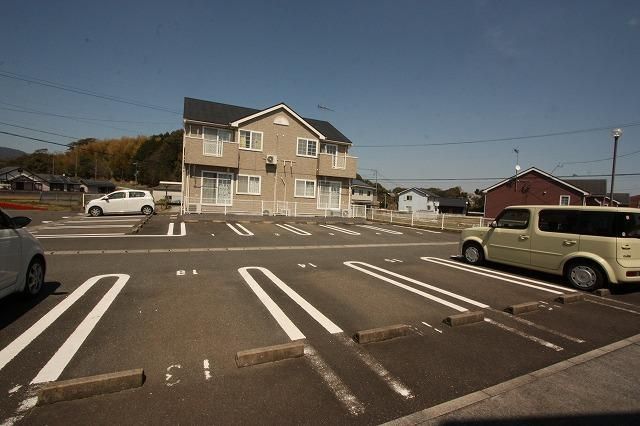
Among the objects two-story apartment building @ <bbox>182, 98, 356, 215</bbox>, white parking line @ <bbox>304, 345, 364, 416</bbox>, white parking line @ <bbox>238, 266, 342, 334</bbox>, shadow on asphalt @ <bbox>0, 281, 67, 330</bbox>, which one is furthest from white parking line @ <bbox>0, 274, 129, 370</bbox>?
two-story apartment building @ <bbox>182, 98, 356, 215</bbox>

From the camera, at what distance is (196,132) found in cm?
2250

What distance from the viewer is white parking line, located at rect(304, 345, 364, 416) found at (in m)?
2.75

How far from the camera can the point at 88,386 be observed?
2.75m

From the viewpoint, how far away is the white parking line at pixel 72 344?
10.2ft

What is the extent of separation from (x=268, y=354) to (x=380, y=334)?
1386 mm

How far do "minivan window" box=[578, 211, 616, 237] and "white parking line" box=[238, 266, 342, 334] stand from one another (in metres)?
5.89

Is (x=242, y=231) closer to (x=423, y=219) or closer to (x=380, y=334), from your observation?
(x=380, y=334)

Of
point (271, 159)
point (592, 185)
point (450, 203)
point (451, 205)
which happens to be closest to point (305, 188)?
point (271, 159)

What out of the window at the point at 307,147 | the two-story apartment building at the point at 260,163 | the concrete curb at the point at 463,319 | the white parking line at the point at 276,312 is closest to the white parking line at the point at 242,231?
the two-story apartment building at the point at 260,163

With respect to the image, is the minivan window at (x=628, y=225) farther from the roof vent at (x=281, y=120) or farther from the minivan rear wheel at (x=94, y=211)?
the minivan rear wheel at (x=94, y=211)

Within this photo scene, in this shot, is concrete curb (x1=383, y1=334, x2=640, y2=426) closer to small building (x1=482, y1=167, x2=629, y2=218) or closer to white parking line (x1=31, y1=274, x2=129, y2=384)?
white parking line (x1=31, y1=274, x2=129, y2=384)

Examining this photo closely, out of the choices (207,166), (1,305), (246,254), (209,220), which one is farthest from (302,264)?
(207,166)

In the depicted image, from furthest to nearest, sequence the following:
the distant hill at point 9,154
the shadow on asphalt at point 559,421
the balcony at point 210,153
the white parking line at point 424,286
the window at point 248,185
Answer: the distant hill at point 9,154 → the window at point 248,185 → the balcony at point 210,153 → the white parking line at point 424,286 → the shadow on asphalt at point 559,421

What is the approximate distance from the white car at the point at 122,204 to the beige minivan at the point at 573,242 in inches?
791
